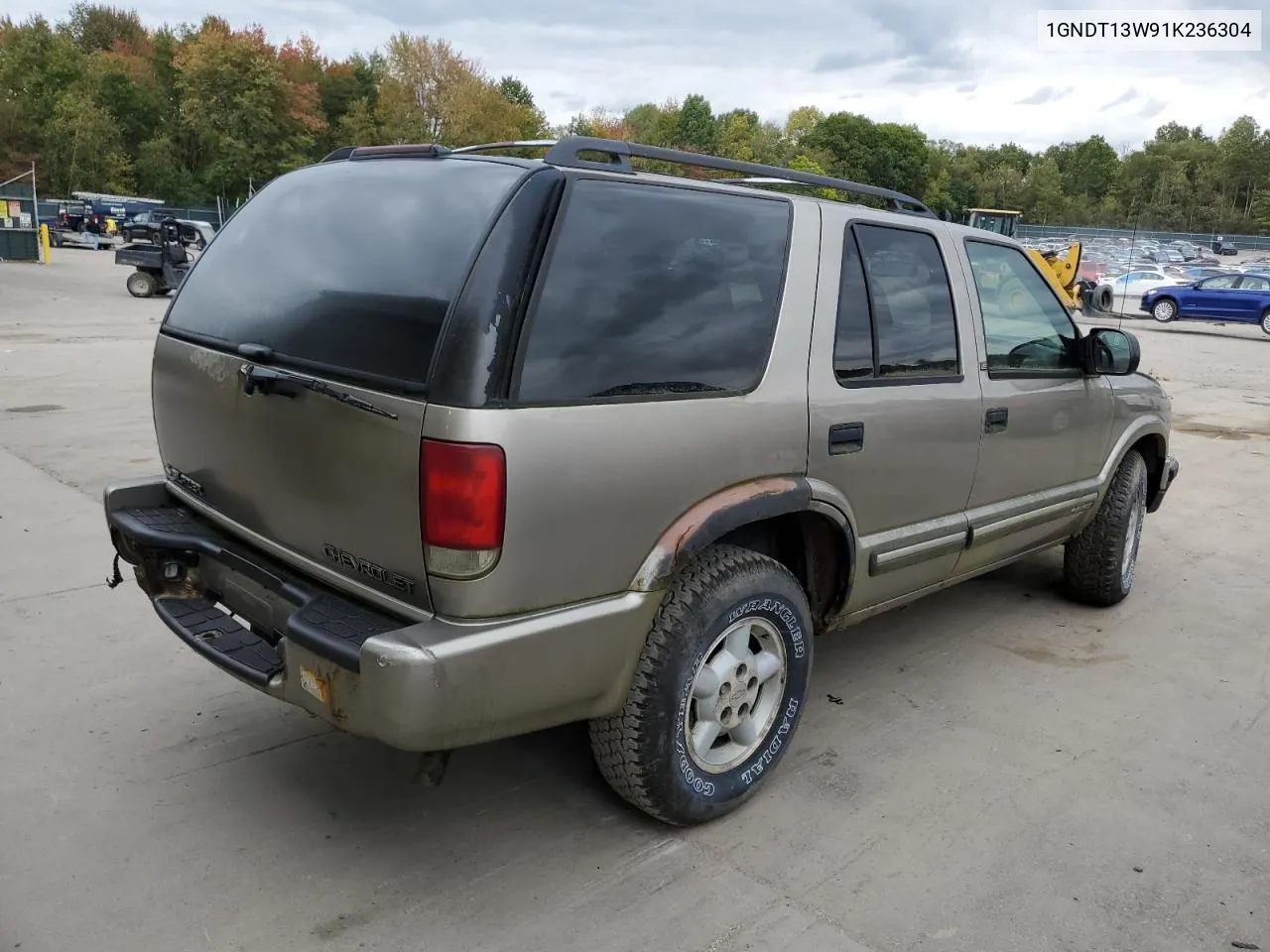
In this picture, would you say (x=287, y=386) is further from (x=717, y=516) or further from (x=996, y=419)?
(x=996, y=419)

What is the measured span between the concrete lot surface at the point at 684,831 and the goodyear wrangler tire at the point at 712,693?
0.56 feet

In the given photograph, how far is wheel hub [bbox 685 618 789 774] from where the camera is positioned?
2994 mm

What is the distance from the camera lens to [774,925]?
2646 millimetres

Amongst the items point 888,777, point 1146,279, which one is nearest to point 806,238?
point 888,777

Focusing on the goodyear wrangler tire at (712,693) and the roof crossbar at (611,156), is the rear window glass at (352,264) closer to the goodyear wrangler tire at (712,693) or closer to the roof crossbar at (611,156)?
the roof crossbar at (611,156)

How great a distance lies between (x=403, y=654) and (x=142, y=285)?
2221 cm

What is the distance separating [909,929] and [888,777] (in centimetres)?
80

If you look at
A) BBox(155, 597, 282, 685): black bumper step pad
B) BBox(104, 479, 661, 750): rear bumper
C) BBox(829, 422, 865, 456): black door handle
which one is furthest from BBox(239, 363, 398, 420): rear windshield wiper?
BBox(829, 422, 865, 456): black door handle

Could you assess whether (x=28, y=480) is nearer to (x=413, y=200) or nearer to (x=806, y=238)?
(x=413, y=200)

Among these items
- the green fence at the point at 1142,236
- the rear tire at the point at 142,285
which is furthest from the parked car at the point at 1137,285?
the rear tire at the point at 142,285

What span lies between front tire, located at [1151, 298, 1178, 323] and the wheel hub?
2756cm

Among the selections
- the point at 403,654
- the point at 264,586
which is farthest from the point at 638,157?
the point at 264,586

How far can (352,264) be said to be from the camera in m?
2.78

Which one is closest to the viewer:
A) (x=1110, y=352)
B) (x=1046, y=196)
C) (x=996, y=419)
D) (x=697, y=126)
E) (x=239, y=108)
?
(x=996, y=419)
